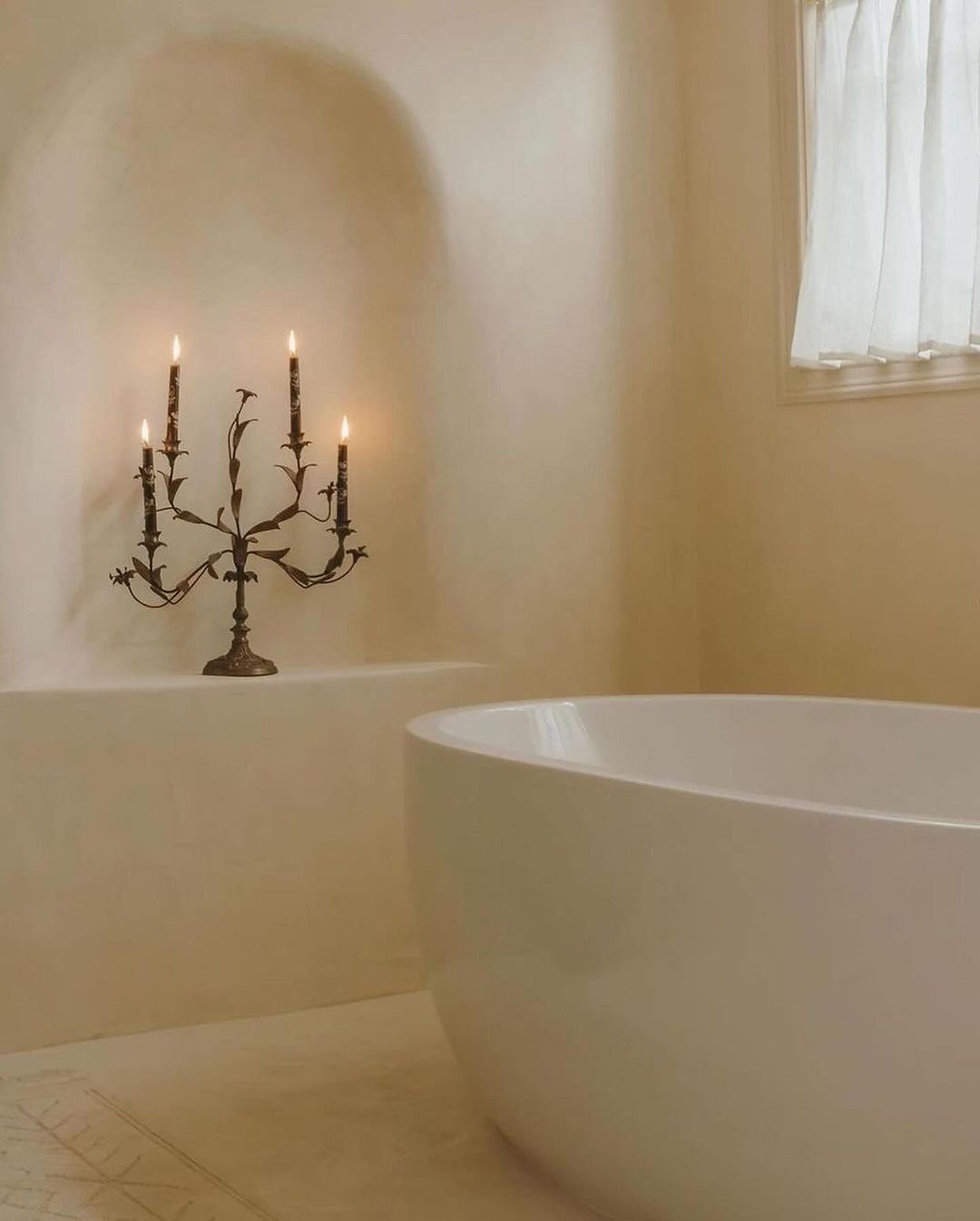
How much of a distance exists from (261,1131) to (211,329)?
1671mm

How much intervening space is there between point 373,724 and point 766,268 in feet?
4.38

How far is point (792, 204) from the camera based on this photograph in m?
3.35

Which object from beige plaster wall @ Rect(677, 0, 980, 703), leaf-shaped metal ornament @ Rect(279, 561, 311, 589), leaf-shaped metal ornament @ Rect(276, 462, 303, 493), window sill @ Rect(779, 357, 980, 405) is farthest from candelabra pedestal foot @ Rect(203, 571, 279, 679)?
window sill @ Rect(779, 357, 980, 405)

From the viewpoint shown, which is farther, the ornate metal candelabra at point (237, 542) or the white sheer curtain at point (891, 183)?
the ornate metal candelabra at point (237, 542)

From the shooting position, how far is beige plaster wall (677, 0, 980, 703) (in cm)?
307

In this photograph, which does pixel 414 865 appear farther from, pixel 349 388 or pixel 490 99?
pixel 490 99

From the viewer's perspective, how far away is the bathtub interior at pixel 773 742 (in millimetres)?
2510

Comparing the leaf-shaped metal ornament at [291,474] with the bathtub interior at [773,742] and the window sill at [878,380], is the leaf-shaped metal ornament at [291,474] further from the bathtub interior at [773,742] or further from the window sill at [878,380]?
the window sill at [878,380]

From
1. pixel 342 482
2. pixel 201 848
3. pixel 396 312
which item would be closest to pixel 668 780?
pixel 201 848

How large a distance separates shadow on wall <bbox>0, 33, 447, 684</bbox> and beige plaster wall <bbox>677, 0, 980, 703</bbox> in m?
0.69

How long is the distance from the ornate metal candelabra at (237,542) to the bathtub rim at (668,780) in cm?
70

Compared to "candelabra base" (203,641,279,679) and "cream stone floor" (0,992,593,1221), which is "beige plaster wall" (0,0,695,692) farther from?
"cream stone floor" (0,992,593,1221)

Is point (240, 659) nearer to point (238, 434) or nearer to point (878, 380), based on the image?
point (238, 434)

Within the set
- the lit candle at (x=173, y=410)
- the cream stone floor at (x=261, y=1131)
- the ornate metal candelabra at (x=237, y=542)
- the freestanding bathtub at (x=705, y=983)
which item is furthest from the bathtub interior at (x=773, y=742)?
the lit candle at (x=173, y=410)
